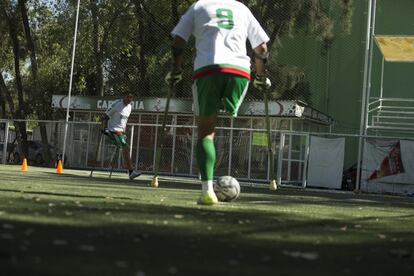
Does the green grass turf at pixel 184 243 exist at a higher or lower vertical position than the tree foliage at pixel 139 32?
lower

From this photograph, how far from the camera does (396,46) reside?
19688 millimetres

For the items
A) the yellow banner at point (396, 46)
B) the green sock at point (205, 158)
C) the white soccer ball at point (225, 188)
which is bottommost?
the white soccer ball at point (225, 188)

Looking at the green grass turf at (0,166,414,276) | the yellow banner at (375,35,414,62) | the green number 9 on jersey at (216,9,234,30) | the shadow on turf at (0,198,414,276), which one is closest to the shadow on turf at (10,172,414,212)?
the green number 9 on jersey at (216,9,234,30)

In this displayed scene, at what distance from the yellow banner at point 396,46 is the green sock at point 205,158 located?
14376 millimetres

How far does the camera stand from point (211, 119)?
21.7 feet

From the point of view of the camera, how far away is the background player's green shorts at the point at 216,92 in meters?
6.61

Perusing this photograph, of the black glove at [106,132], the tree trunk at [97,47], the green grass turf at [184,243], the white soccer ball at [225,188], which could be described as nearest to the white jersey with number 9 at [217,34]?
the white soccer ball at [225,188]

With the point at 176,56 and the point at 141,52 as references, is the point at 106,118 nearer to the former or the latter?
the point at 176,56

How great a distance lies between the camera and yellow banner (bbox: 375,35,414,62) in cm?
1941

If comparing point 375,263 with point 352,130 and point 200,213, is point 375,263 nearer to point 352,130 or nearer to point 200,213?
point 200,213

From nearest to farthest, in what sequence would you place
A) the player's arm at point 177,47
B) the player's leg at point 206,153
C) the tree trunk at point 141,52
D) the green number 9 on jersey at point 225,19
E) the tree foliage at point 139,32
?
1. the player's leg at point 206,153
2. the green number 9 on jersey at point 225,19
3. the player's arm at point 177,47
4. the tree foliage at point 139,32
5. the tree trunk at point 141,52

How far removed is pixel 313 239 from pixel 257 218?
128 cm

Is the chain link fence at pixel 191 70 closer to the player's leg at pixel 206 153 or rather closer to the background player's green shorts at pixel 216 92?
the background player's green shorts at pixel 216 92

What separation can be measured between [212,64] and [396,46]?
575 inches
